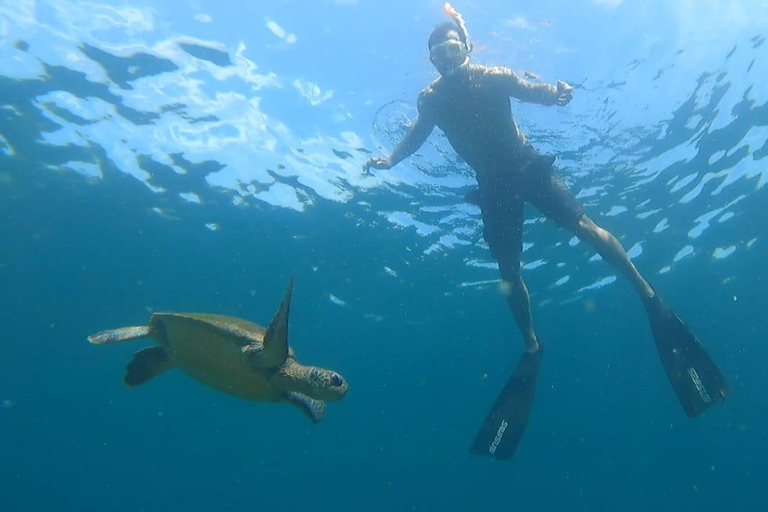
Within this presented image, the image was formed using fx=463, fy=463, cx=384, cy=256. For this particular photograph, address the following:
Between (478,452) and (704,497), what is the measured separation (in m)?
104

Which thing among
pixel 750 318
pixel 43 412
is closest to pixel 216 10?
pixel 750 318

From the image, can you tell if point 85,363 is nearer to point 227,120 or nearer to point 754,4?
point 227,120

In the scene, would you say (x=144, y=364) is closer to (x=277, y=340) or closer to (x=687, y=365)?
(x=277, y=340)

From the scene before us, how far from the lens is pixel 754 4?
9859 millimetres

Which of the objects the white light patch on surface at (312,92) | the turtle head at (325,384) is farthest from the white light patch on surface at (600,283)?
the turtle head at (325,384)

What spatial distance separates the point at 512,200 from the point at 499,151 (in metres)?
0.90

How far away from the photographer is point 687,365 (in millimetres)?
7320

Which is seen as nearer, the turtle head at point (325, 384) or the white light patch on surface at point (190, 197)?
the turtle head at point (325, 384)

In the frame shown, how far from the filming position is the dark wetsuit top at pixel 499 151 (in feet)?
25.8

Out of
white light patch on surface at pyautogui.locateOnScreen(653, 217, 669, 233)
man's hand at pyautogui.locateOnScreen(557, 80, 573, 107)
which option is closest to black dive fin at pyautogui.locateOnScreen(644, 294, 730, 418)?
man's hand at pyautogui.locateOnScreen(557, 80, 573, 107)

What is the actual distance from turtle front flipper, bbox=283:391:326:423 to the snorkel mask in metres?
5.91

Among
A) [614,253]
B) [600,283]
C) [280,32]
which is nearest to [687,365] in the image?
[614,253]

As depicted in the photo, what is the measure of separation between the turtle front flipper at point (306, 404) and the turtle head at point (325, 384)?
43 centimetres

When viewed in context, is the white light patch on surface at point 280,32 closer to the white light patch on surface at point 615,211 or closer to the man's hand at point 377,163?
the man's hand at point 377,163
